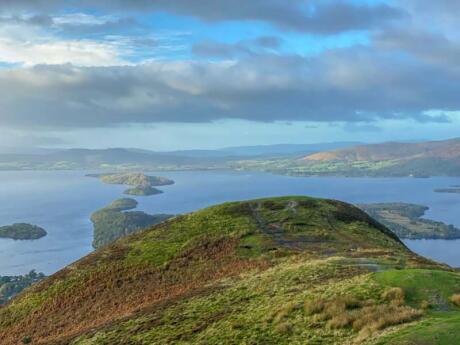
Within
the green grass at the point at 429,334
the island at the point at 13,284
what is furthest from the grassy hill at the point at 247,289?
the island at the point at 13,284

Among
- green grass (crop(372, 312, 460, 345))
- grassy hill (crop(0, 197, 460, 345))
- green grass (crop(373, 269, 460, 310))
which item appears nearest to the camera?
green grass (crop(372, 312, 460, 345))

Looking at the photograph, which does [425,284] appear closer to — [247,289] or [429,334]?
[429,334]

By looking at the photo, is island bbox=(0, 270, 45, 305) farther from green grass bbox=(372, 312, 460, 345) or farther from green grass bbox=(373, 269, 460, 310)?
green grass bbox=(372, 312, 460, 345)

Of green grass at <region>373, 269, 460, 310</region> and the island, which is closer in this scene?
green grass at <region>373, 269, 460, 310</region>

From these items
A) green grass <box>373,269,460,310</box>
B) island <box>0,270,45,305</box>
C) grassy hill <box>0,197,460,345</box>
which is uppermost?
green grass <box>373,269,460,310</box>

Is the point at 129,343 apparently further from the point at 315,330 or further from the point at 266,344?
the point at 315,330

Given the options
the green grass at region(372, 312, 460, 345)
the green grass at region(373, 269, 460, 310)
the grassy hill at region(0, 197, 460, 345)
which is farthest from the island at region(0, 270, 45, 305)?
the green grass at region(372, 312, 460, 345)

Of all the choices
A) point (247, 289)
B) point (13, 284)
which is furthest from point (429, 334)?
point (13, 284)

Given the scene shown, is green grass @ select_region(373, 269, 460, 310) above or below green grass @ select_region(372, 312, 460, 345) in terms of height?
below
